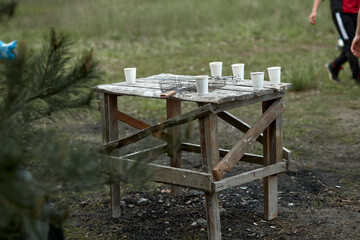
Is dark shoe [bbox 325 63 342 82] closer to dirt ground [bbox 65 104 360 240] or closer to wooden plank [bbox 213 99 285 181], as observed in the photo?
dirt ground [bbox 65 104 360 240]

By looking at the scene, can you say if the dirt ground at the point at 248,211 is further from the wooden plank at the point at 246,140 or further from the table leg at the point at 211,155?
the wooden plank at the point at 246,140

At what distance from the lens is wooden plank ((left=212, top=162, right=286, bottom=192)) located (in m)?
3.53

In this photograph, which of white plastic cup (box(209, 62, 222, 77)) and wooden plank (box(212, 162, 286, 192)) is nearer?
wooden plank (box(212, 162, 286, 192))

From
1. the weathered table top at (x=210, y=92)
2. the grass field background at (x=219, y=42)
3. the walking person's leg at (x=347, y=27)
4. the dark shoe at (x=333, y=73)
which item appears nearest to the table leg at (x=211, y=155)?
the weathered table top at (x=210, y=92)

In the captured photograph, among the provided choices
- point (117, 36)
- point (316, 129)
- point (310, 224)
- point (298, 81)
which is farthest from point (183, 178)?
point (117, 36)

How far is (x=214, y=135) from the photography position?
3506mm

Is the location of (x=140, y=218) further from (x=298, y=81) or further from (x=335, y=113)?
(x=298, y=81)

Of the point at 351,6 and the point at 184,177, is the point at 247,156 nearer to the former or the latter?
the point at 184,177

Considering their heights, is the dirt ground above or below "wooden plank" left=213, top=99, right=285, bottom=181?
below

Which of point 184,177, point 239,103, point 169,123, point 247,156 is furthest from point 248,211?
point 169,123

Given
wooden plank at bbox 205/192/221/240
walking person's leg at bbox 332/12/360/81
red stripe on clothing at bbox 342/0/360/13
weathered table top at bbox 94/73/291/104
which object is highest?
red stripe on clothing at bbox 342/0/360/13

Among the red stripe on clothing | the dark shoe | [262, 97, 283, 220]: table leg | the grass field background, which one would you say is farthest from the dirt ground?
the dark shoe

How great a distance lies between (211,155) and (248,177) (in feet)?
1.36

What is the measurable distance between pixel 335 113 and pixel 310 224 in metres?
3.42
